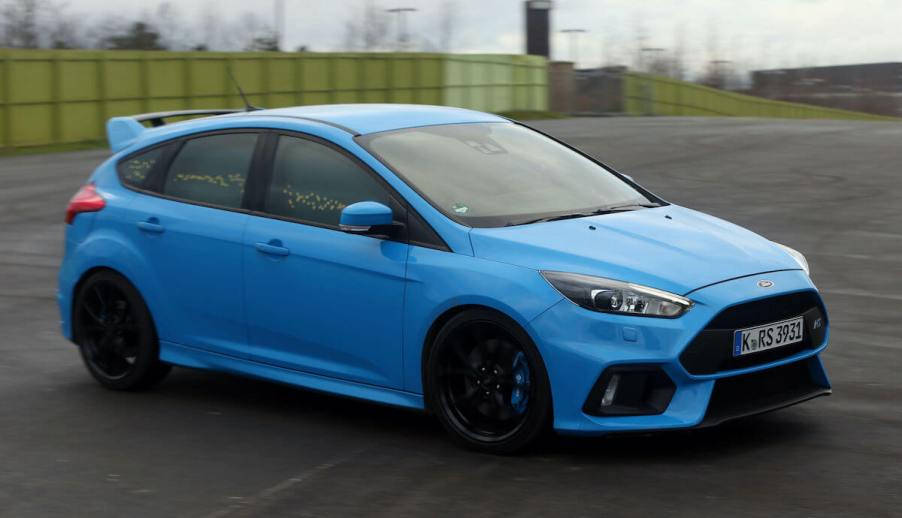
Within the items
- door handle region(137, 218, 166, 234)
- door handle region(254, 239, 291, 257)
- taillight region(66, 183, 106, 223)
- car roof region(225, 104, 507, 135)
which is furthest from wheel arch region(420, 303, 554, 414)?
taillight region(66, 183, 106, 223)

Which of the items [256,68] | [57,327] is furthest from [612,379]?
[256,68]

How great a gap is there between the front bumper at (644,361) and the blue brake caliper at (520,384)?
18 cm

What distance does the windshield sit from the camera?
646cm

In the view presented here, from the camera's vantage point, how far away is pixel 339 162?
6805 mm

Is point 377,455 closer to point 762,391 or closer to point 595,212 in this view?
point 595,212

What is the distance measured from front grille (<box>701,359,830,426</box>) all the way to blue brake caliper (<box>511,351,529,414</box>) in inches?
29.8

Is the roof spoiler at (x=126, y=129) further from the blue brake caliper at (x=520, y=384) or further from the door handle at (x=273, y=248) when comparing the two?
the blue brake caliper at (x=520, y=384)

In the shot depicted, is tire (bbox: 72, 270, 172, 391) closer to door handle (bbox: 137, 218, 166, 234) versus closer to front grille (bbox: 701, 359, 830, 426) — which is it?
door handle (bbox: 137, 218, 166, 234)

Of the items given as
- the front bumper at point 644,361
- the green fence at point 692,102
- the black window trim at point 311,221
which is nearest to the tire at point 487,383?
the front bumper at point 644,361

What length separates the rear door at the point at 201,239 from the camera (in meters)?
7.10

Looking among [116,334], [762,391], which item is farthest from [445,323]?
[116,334]

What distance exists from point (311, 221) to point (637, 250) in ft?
5.45

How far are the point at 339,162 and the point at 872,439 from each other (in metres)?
2.79

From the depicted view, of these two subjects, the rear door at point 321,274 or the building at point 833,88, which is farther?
the building at point 833,88
